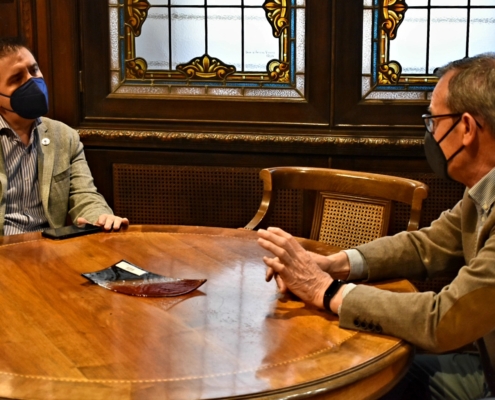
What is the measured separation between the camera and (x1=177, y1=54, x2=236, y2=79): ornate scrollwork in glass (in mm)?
3723

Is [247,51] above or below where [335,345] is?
above

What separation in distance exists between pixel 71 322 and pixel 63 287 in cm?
27

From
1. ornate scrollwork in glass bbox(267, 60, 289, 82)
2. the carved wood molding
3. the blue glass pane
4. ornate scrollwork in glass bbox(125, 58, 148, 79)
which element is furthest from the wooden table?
the blue glass pane

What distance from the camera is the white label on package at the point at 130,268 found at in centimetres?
205

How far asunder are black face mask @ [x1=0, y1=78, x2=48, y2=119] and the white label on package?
1.19m

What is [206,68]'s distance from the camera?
374 cm

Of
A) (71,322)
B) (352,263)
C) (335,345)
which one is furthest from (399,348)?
(71,322)

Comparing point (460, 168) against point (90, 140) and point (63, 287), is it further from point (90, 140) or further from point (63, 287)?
point (90, 140)

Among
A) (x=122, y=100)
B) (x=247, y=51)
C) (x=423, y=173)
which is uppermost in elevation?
(x=247, y=51)

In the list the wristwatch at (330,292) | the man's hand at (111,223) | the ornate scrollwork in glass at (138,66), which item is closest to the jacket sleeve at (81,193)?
the man's hand at (111,223)

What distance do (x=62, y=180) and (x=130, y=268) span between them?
46.5 inches

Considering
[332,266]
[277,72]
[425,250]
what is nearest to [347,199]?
[425,250]

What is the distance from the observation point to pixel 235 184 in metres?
3.75

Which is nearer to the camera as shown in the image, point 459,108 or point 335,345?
point 335,345
